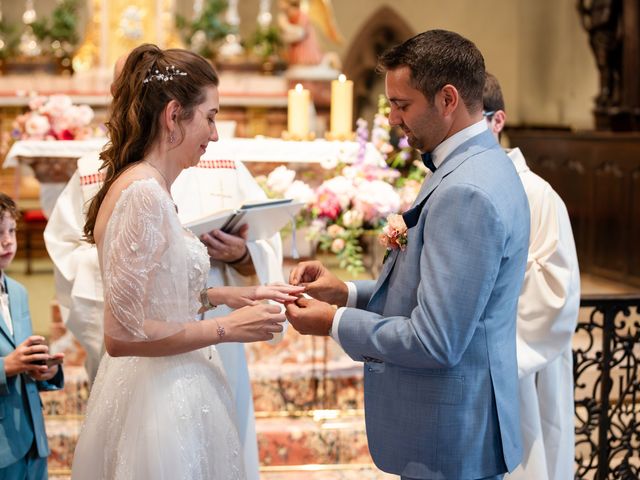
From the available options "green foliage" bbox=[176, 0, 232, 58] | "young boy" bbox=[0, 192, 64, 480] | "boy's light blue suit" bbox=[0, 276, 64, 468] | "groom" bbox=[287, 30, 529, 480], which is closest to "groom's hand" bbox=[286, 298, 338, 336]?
"groom" bbox=[287, 30, 529, 480]

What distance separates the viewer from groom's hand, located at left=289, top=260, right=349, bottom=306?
275 cm

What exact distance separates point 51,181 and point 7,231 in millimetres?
1814

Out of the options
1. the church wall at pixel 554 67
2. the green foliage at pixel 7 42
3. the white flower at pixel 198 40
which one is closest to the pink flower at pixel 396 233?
the white flower at pixel 198 40

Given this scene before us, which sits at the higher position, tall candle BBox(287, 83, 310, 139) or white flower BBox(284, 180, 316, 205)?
tall candle BBox(287, 83, 310, 139)

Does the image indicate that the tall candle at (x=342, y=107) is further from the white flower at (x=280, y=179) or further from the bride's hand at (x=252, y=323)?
the bride's hand at (x=252, y=323)

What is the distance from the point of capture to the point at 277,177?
4.59 metres

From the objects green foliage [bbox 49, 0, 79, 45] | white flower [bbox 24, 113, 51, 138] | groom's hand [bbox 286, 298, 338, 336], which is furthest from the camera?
green foliage [bbox 49, 0, 79, 45]

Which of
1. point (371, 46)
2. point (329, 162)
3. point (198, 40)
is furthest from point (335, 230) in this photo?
point (371, 46)

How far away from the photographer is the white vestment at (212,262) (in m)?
3.67

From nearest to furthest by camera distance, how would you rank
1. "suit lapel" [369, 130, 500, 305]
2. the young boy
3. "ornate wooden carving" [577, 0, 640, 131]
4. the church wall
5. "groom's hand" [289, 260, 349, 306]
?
"suit lapel" [369, 130, 500, 305]
"groom's hand" [289, 260, 349, 306]
the young boy
"ornate wooden carving" [577, 0, 640, 131]
the church wall

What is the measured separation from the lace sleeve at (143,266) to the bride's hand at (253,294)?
0.27 meters

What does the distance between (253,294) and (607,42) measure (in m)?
7.51

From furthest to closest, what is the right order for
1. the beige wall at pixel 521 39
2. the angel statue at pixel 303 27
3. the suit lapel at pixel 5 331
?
the beige wall at pixel 521 39 < the angel statue at pixel 303 27 < the suit lapel at pixel 5 331

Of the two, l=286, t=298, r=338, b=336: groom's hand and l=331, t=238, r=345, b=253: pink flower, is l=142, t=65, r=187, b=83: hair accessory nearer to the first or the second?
l=286, t=298, r=338, b=336: groom's hand
